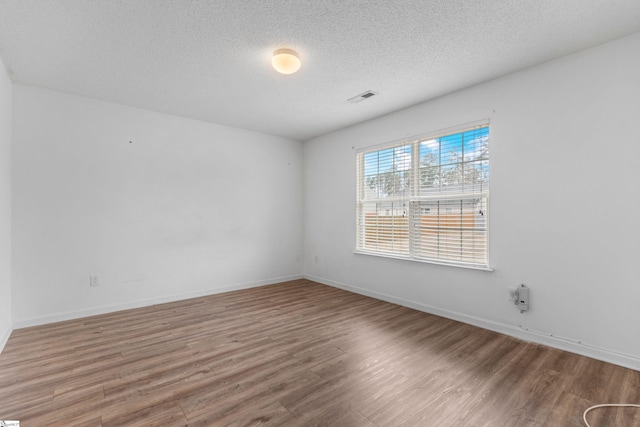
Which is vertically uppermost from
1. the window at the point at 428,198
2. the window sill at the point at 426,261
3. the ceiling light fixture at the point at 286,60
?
the ceiling light fixture at the point at 286,60

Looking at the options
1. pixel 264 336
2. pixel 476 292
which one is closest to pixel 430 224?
pixel 476 292

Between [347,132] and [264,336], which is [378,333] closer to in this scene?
[264,336]

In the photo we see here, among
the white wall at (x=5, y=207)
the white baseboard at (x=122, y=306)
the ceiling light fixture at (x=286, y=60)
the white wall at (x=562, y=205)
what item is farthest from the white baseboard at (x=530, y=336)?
the white wall at (x=5, y=207)

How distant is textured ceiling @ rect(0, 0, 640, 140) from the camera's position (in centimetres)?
207

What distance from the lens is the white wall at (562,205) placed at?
237cm

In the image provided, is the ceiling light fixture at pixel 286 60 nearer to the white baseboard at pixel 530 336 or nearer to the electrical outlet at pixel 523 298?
the electrical outlet at pixel 523 298

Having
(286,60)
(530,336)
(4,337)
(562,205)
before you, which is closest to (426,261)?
(530,336)

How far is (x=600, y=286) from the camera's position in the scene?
247cm

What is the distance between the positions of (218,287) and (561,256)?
4.40 m

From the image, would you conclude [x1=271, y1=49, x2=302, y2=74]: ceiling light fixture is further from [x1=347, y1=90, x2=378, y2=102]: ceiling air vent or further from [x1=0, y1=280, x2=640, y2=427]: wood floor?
[x1=0, y1=280, x2=640, y2=427]: wood floor

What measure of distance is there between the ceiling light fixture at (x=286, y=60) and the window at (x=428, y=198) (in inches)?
79.2

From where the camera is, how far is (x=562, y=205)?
2672 mm

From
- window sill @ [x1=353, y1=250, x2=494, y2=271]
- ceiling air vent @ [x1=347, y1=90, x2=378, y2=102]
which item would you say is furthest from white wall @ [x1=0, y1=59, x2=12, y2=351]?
window sill @ [x1=353, y1=250, x2=494, y2=271]

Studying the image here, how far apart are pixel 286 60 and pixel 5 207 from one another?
322 cm
